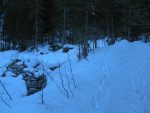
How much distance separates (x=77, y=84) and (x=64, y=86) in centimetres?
37

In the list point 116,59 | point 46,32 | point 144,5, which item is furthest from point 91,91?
point 46,32

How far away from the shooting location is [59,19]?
3584 centimetres

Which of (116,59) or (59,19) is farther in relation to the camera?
(59,19)

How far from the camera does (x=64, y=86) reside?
7934 mm

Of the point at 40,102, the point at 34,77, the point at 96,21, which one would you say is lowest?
the point at 34,77

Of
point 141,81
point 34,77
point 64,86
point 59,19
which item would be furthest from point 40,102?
point 59,19

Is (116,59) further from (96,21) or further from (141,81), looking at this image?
(96,21)

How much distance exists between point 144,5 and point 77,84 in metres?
17.8

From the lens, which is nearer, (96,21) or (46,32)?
(96,21)

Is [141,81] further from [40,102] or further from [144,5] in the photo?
[144,5]

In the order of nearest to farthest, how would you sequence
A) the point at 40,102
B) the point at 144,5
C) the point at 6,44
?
the point at 40,102 < the point at 144,5 < the point at 6,44

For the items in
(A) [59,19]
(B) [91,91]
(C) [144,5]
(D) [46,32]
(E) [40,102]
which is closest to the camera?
(E) [40,102]

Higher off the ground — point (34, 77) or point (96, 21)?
point (96, 21)

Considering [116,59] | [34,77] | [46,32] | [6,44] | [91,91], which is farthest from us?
[6,44]
